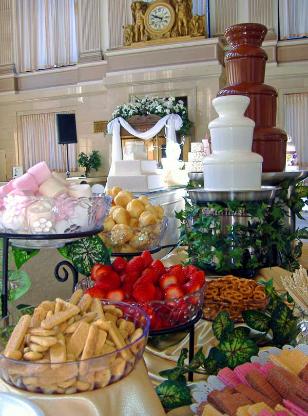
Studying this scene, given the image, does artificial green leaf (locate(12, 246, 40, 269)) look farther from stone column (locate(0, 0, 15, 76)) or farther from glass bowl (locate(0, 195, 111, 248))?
stone column (locate(0, 0, 15, 76))

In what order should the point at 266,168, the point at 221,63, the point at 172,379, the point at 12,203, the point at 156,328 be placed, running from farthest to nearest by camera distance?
the point at 221,63, the point at 266,168, the point at 12,203, the point at 156,328, the point at 172,379

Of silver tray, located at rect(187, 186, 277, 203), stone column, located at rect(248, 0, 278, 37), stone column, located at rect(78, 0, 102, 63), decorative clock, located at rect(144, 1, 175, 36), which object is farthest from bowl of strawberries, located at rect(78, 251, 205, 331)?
stone column, located at rect(78, 0, 102, 63)

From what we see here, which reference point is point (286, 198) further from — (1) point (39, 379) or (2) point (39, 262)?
(1) point (39, 379)

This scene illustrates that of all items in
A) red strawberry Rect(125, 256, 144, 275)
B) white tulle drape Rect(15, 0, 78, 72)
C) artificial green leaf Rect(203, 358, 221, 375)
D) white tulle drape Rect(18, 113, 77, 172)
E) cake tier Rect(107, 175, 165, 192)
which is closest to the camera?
artificial green leaf Rect(203, 358, 221, 375)

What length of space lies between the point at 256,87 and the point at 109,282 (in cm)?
123

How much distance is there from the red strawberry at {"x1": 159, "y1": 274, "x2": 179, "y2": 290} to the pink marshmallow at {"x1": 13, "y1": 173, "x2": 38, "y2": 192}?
440 mm

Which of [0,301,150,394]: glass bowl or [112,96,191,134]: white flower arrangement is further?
[112,96,191,134]: white flower arrangement

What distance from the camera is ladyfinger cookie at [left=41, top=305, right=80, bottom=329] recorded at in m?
0.82

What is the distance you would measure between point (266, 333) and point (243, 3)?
1012cm

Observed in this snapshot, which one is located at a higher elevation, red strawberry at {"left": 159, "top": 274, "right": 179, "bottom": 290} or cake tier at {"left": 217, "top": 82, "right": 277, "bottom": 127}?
cake tier at {"left": 217, "top": 82, "right": 277, "bottom": 127}

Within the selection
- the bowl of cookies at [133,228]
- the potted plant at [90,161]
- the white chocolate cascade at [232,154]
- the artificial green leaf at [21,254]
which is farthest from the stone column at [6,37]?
the artificial green leaf at [21,254]

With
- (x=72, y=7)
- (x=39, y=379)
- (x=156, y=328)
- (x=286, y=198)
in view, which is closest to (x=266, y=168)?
(x=286, y=198)

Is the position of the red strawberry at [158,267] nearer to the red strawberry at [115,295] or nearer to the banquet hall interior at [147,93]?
the red strawberry at [115,295]

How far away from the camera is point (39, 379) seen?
2.48 ft
